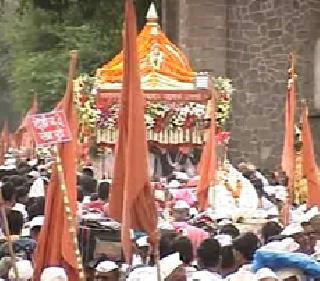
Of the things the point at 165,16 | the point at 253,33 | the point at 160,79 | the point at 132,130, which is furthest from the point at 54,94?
the point at 132,130

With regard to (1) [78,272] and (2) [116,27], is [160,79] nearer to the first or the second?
(1) [78,272]

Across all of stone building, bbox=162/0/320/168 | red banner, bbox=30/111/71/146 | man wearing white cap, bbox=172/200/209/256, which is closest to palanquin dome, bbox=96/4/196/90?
man wearing white cap, bbox=172/200/209/256

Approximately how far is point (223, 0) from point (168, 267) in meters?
17.6

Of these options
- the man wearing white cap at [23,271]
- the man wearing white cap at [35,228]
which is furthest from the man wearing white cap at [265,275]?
the man wearing white cap at [35,228]

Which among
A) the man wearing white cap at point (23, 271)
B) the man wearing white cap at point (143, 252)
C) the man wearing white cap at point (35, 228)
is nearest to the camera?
the man wearing white cap at point (23, 271)

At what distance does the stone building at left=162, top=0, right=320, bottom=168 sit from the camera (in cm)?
2534

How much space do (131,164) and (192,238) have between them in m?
1.31

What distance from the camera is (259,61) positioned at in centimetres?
2550

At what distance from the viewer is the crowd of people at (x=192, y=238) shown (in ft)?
26.9

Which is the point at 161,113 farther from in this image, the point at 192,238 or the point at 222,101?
the point at 192,238

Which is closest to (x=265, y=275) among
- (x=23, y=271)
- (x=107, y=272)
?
(x=107, y=272)

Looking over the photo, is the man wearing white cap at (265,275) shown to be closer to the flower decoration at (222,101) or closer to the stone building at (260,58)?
the flower decoration at (222,101)

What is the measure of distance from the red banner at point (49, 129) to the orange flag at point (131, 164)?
1.74 feet

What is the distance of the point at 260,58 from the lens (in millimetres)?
25484
